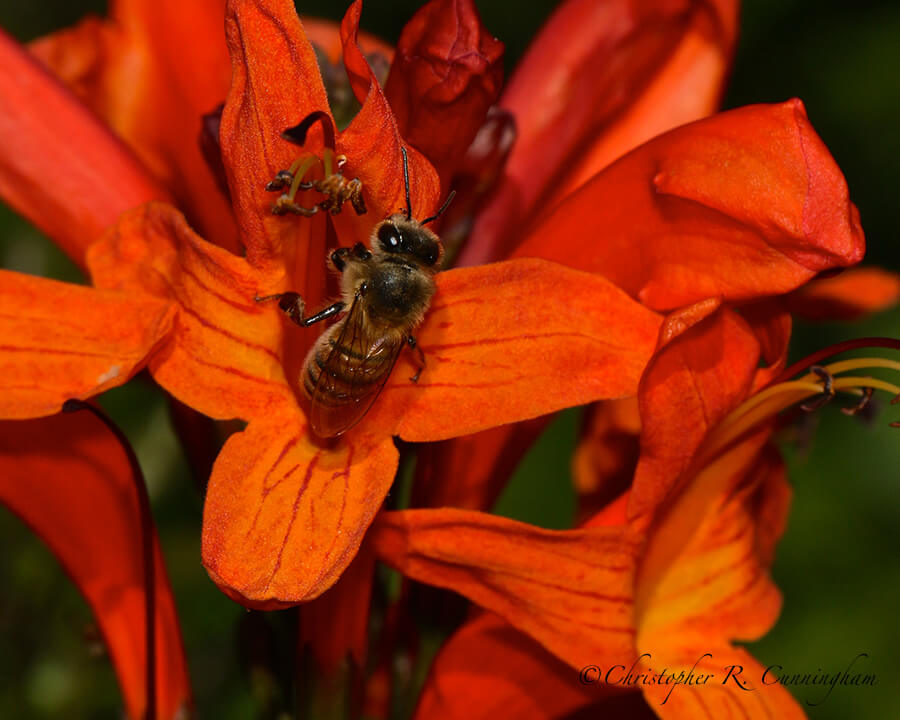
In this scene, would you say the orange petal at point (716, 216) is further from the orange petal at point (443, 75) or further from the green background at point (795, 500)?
the green background at point (795, 500)

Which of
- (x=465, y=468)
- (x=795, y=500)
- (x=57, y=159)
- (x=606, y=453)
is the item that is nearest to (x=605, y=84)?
(x=606, y=453)

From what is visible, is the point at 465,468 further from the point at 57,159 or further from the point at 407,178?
the point at 57,159

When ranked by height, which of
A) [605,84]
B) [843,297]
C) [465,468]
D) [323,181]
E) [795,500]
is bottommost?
[795,500]

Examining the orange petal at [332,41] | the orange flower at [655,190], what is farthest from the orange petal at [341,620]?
the orange petal at [332,41]

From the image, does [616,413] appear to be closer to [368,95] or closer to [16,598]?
[368,95]

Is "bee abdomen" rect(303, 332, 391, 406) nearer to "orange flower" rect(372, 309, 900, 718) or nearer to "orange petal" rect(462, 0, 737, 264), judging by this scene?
"orange flower" rect(372, 309, 900, 718)
